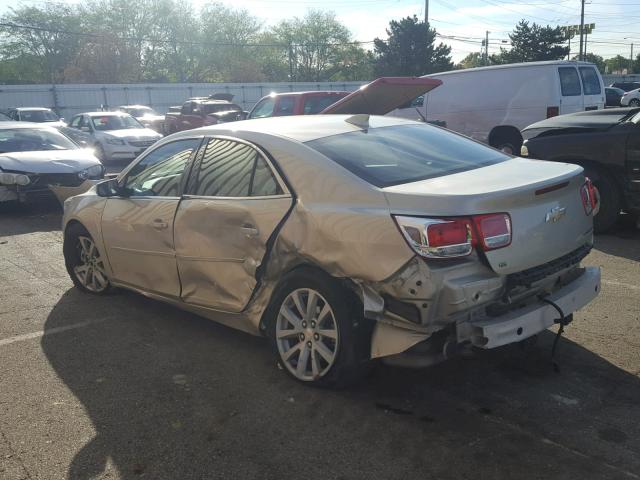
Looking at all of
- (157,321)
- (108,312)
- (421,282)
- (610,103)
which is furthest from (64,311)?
(610,103)

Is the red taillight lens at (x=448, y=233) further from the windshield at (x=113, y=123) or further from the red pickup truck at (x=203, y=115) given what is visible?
the windshield at (x=113, y=123)

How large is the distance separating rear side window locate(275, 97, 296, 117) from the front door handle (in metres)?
8.64

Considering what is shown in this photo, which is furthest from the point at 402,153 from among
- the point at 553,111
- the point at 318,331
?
the point at 553,111

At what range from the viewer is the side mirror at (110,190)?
16.3ft

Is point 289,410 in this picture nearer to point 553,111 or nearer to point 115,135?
point 553,111

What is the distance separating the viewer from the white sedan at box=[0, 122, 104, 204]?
9188mm

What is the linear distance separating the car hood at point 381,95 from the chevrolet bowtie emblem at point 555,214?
9.88 ft

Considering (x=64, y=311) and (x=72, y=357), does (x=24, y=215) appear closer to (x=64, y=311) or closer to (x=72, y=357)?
(x=64, y=311)

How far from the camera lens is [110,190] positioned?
5043 millimetres

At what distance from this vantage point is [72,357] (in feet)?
13.9

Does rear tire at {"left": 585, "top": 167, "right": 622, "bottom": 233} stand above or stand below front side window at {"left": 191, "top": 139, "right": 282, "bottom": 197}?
below

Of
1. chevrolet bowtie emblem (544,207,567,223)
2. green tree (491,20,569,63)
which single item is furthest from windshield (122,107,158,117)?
green tree (491,20,569,63)

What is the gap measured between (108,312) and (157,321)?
1.78ft

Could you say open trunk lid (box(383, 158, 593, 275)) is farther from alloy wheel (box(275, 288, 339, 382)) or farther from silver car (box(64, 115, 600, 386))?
alloy wheel (box(275, 288, 339, 382))
